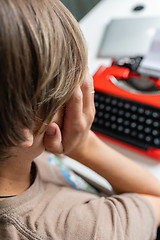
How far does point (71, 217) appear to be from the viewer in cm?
53

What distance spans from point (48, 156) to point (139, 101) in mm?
336

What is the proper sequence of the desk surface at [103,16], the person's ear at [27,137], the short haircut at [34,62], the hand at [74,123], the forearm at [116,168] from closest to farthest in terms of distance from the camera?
the short haircut at [34,62], the person's ear at [27,137], the hand at [74,123], the forearm at [116,168], the desk surface at [103,16]

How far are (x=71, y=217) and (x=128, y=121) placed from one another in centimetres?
35

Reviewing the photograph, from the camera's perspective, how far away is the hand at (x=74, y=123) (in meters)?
0.55

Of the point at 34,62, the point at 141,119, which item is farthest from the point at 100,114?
the point at 34,62

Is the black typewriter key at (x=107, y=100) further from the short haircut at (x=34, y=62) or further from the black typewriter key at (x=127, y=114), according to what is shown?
the short haircut at (x=34, y=62)

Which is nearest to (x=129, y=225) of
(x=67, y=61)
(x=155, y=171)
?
(x=155, y=171)

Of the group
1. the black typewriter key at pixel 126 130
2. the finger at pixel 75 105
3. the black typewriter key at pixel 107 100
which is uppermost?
the finger at pixel 75 105

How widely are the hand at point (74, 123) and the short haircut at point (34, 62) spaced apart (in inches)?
2.7

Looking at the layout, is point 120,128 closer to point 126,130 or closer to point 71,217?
point 126,130

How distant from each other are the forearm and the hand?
0.18 feet

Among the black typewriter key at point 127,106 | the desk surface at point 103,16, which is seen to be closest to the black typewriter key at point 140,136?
the black typewriter key at point 127,106

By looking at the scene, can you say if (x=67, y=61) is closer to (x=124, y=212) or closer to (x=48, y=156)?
(x=124, y=212)

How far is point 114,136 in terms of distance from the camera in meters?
0.76
